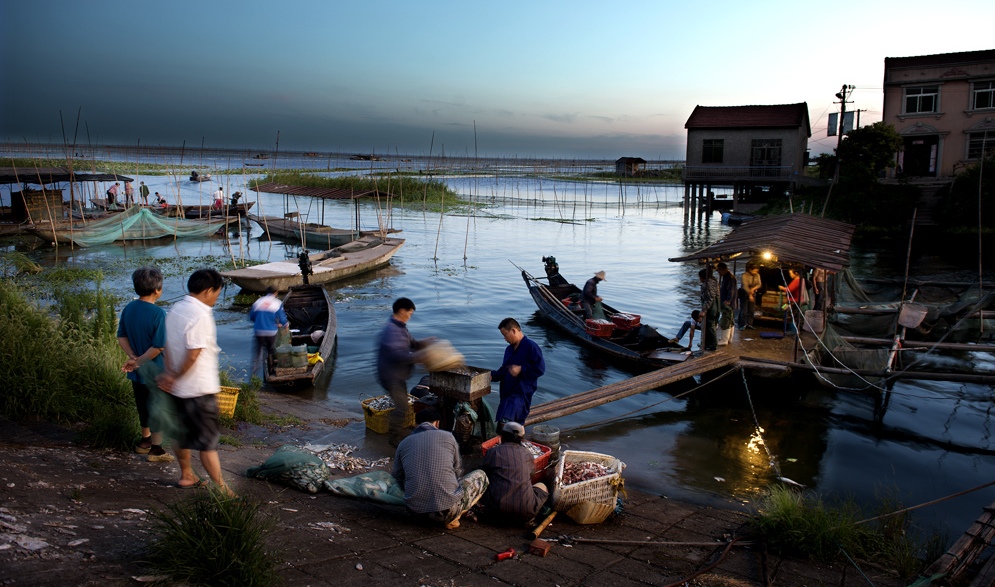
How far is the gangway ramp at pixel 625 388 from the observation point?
8.45 metres

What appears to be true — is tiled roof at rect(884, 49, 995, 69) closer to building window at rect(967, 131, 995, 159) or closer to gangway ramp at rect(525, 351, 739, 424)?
building window at rect(967, 131, 995, 159)

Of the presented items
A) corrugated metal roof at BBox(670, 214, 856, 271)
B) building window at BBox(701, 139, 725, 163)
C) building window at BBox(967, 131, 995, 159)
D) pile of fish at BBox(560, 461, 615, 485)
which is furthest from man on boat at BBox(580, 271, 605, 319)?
building window at BBox(967, 131, 995, 159)

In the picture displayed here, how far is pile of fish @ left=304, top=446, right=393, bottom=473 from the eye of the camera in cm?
679

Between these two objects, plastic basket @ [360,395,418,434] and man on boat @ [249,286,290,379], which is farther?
man on boat @ [249,286,290,379]

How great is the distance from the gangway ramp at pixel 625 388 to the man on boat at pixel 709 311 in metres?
A: 0.30

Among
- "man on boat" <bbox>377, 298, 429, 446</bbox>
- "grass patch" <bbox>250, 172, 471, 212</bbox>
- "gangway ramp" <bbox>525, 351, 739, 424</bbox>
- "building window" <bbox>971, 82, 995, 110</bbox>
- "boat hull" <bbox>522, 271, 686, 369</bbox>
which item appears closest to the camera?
"man on boat" <bbox>377, 298, 429, 446</bbox>

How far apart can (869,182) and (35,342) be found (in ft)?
111

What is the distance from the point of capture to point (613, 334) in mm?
14016

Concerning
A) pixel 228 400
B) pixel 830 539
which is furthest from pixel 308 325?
pixel 830 539

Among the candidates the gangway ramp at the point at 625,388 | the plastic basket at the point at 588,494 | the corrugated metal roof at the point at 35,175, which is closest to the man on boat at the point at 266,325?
the gangway ramp at the point at 625,388

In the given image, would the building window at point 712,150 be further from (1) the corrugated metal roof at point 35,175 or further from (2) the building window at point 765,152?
(1) the corrugated metal roof at point 35,175

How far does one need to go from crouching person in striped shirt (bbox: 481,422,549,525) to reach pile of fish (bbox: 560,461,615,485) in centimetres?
44

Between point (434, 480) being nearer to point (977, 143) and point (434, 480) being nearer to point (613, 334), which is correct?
point (613, 334)

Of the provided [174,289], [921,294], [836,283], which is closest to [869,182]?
[921,294]
